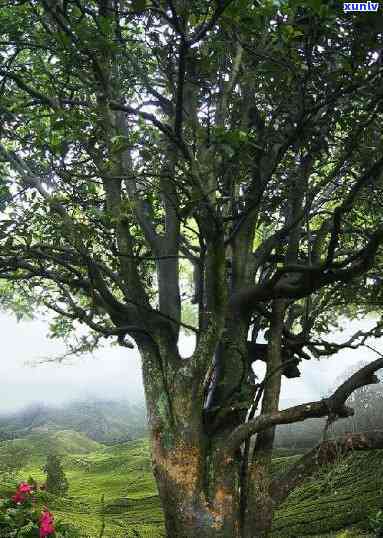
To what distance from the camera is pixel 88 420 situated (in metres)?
28.1

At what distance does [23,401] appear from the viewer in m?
31.0

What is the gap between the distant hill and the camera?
2586 cm

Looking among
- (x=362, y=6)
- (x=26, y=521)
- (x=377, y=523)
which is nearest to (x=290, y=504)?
(x=377, y=523)

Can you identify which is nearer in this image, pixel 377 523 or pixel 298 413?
pixel 298 413

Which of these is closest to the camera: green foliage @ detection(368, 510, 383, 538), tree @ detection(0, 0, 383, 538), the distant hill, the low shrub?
tree @ detection(0, 0, 383, 538)

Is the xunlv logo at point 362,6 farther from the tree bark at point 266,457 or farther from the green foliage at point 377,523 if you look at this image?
the green foliage at point 377,523

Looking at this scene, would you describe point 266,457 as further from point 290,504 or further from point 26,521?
point 290,504

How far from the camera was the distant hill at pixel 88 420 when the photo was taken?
25.9 meters

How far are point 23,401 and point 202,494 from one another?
2967 centimetres

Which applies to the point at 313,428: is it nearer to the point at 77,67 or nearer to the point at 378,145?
the point at 378,145

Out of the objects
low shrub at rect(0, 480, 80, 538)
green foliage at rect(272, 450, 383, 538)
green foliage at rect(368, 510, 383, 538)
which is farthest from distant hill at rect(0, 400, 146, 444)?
green foliage at rect(368, 510, 383, 538)

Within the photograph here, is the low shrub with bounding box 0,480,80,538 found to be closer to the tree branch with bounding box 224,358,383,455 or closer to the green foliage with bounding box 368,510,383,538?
the tree branch with bounding box 224,358,383,455

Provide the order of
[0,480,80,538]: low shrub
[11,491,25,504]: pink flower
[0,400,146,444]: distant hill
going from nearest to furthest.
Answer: [0,480,80,538]: low shrub → [11,491,25,504]: pink flower → [0,400,146,444]: distant hill

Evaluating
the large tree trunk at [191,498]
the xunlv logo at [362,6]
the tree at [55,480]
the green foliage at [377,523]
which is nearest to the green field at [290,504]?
the green foliage at [377,523]
